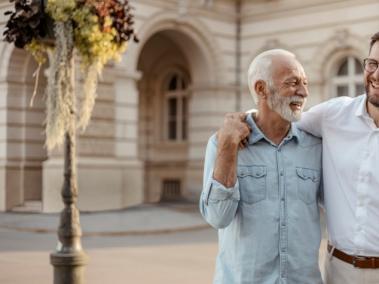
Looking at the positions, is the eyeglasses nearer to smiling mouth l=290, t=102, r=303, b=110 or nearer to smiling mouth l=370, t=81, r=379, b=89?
smiling mouth l=370, t=81, r=379, b=89

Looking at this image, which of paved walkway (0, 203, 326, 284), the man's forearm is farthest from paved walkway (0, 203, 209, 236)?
the man's forearm

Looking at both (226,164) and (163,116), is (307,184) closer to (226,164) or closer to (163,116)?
(226,164)

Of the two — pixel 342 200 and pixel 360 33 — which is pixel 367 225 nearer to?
pixel 342 200

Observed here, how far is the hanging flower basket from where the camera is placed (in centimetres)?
624

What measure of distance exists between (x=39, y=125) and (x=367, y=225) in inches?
286

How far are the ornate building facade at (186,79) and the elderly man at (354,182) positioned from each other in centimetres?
920

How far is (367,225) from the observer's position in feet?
9.80

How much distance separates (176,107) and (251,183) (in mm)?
17860

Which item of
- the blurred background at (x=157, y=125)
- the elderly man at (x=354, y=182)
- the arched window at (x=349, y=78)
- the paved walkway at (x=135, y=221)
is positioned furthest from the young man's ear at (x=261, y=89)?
the arched window at (x=349, y=78)

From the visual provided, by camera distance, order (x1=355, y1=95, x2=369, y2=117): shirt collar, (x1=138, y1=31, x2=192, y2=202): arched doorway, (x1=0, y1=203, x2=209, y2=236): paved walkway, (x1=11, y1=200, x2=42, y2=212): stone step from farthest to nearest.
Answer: (x1=138, y1=31, x2=192, y2=202): arched doorway
(x1=0, y1=203, x2=209, y2=236): paved walkway
(x1=11, y1=200, x2=42, y2=212): stone step
(x1=355, y1=95, x2=369, y2=117): shirt collar

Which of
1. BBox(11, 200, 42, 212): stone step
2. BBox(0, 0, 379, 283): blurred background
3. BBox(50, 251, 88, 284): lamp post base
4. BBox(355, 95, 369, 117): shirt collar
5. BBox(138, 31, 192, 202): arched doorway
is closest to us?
BBox(355, 95, 369, 117): shirt collar

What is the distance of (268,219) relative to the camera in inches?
117

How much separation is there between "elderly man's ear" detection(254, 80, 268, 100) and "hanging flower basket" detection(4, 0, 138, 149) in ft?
11.5

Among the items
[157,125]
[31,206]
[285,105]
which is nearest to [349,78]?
[157,125]
